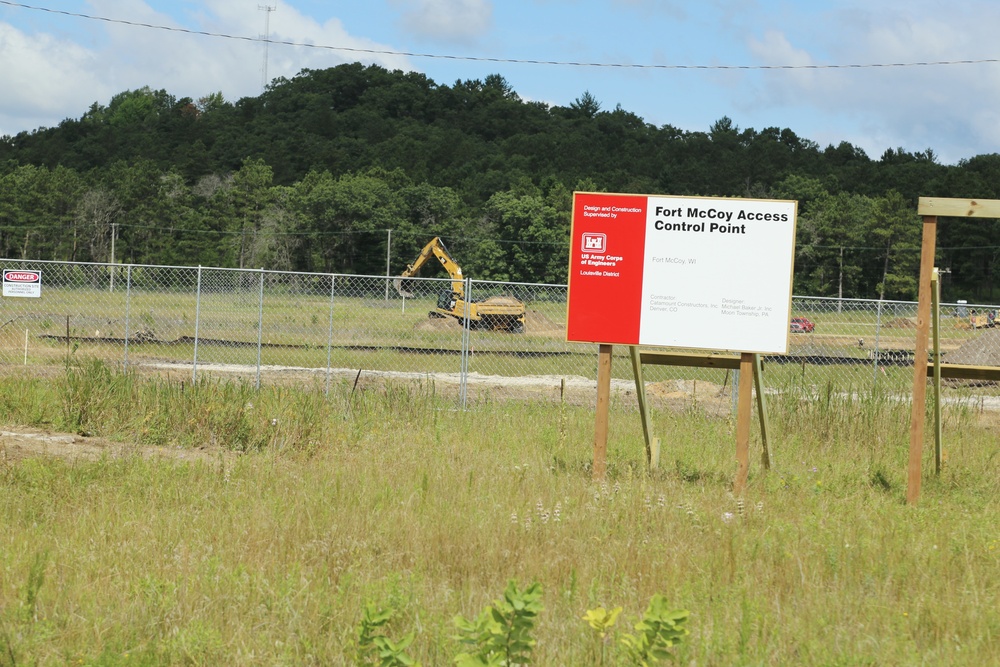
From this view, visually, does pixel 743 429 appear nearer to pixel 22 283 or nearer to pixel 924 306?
pixel 924 306

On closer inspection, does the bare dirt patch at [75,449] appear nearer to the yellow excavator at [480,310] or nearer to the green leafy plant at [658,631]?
the green leafy plant at [658,631]

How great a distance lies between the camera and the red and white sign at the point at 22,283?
17.3 metres

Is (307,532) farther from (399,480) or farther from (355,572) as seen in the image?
(399,480)

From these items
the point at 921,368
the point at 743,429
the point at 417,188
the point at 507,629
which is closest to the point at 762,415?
the point at 743,429

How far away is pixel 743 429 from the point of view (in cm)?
865

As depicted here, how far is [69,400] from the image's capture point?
1111cm

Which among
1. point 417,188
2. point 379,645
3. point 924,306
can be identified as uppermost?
point 417,188

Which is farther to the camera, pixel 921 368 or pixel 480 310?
pixel 480 310

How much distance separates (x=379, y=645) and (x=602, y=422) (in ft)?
16.2

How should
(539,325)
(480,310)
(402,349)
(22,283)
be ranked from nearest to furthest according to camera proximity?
(22,283), (402,349), (480,310), (539,325)

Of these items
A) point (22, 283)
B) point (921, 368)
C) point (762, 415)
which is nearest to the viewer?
point (921, 368)

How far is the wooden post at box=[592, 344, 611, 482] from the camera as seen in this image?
8766mm

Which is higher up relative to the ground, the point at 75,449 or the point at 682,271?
the point at 682,271

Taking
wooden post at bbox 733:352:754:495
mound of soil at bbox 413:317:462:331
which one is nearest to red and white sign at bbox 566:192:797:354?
wooden post at bbox 733:352:754:495
